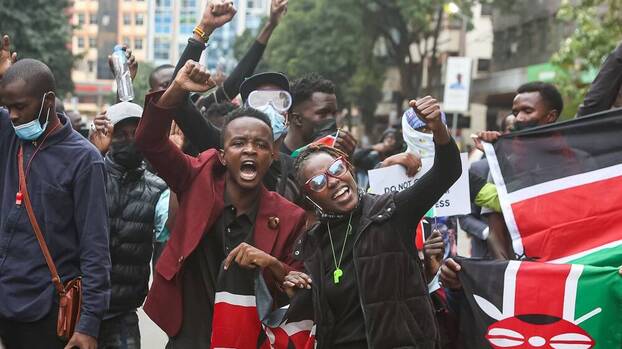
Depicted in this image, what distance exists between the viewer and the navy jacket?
15.6ft

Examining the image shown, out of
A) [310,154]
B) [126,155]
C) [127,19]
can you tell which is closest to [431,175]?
[310,154]

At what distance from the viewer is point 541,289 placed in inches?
198

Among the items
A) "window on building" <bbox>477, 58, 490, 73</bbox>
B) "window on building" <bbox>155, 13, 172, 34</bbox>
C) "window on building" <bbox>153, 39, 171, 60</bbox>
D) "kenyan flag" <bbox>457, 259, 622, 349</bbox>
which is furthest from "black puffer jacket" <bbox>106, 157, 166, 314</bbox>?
"window on building" <bbox>153, 39, 171, 60</bbox>

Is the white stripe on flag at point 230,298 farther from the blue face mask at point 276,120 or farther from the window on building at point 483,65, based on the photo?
the window on building at point 483,65

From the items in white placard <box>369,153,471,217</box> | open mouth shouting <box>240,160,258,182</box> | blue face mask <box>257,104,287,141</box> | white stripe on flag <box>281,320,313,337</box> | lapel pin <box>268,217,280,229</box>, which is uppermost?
blue face mask <box>257,104,287,141</box>

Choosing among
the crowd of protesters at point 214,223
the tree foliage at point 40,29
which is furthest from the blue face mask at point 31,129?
the tree foliage at point 40,29

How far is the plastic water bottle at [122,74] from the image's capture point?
5.98 m

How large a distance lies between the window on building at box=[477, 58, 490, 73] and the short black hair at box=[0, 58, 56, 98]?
50718mm

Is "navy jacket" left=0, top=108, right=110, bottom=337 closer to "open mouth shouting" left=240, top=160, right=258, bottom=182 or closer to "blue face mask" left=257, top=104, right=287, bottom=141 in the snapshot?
"open mouth shouting" left=240, top=160, right=258, bottom=182

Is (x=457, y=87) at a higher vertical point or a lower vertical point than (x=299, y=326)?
higher

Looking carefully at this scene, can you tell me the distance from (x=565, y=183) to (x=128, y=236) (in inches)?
95.0

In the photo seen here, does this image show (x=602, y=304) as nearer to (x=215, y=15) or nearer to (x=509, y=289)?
(x=509, y=289)

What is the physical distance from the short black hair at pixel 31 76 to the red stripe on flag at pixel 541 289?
8.00ft

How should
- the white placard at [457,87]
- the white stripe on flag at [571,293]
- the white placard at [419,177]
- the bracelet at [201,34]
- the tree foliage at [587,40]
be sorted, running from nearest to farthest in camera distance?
1. the white stripe on flag at [571,293]
2. the bracelet at [201,34]
3. the white placard at [419,177]
4. the tree foliage at [587,40]
5. the white placard at [457,87]
